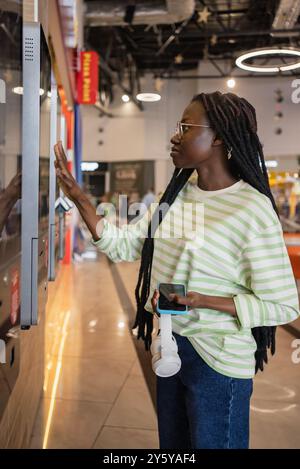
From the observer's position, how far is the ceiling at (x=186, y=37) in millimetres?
8656

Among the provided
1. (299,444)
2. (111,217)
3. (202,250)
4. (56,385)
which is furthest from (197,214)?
(56,385)

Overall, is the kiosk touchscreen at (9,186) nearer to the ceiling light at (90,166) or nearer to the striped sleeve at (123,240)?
the striped sleeve at (123,240)

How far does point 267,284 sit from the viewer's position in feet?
3.53

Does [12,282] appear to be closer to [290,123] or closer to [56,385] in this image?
[290,123]

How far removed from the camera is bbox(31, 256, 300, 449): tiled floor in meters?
2.37

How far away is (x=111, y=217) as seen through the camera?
1462 mm

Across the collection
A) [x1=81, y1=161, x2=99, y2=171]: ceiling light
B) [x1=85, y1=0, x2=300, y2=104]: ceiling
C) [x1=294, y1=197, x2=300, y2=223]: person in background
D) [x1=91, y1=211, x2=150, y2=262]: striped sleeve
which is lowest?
[x1=91, y1=211, x2=150, y2=262]: striped sleeve

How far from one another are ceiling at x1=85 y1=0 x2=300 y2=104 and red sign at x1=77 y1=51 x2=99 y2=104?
630mm

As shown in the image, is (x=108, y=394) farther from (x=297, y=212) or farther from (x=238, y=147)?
(x=238, y=147)

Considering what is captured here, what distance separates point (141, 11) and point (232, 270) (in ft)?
23.3

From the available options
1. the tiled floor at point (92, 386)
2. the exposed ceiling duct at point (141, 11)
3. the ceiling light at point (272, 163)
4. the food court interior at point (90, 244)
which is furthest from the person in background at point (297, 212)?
the exposed ceiling duct at point (141, 11)

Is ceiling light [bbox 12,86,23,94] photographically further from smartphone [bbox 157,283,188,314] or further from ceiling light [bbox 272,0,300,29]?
ceiling light [bbox 272,0,300,29]

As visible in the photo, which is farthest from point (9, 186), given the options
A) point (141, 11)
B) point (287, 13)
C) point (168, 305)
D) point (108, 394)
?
point (287, 13)

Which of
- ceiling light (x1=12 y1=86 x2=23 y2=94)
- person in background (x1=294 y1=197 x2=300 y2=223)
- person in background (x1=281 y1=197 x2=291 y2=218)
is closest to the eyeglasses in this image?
ceiling light (x1=12 y1=86 x2=23 y2=94)
